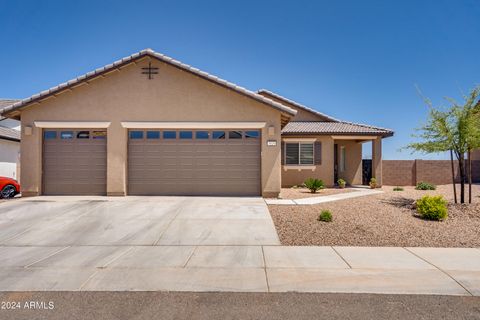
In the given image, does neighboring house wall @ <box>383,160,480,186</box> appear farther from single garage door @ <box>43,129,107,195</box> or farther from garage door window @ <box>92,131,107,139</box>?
single garage door @ <box>43,129,107,195</box>

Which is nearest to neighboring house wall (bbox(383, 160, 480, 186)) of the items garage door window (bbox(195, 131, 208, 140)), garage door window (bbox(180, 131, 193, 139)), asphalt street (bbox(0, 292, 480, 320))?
garage door window (bbox(195, 131, 208, 140))

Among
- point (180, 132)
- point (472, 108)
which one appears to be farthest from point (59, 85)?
point (472, 108)

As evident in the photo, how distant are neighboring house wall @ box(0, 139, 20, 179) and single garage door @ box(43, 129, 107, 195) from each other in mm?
8730

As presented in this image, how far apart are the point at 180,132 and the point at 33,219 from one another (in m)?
5.90

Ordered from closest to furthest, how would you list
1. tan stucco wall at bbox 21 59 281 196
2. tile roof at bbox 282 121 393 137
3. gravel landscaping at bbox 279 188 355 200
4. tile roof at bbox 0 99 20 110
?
tan stucco wall at bbox 21 59 281 196
gravel landscaping at bbox 279 188 355 200
tile roof at bbox 282 121 393 137
tile roof at bbox 0 99 20 110

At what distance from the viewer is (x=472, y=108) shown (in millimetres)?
10359

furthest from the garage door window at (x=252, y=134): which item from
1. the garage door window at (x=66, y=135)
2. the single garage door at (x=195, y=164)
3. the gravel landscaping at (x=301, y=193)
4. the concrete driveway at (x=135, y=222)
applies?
the garage door window at (x=66, y=135)

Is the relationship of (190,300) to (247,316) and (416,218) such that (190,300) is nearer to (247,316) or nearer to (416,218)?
(247,316)

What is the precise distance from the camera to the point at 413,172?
19.1 m

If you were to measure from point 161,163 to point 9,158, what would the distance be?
525 inches

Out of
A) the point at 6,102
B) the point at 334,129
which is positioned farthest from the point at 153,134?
the point at 6,102

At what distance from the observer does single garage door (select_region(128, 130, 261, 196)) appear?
11781 mm

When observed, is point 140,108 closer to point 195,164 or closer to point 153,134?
point 153,134

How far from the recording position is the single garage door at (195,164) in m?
11.8
